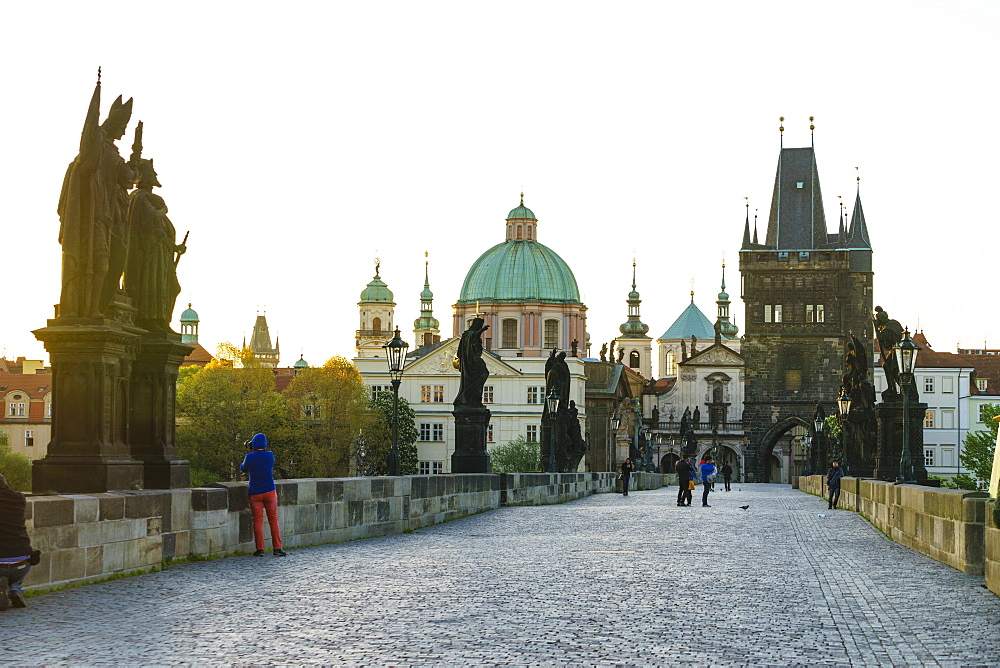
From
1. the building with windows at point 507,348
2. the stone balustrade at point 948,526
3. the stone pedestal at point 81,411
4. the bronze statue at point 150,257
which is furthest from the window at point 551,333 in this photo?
the stone pedestal at point 81,411

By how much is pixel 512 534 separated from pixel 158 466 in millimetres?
6165

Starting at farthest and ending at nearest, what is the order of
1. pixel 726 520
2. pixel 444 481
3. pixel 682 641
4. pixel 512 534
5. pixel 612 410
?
pixel 612 410 → pixel 726 520 → pixel 444 481 → pixel 512 534 → pixel 682 641

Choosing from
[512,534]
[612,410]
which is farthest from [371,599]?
[612,410]

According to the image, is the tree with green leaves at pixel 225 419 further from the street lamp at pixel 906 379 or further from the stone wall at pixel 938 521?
the stone wall at pixel 938 521

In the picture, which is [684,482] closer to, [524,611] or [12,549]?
[524,611]

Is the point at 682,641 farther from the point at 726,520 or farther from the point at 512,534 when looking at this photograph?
the point at 726,520

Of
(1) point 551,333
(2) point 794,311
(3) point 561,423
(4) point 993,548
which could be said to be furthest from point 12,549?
(1) point 551,333

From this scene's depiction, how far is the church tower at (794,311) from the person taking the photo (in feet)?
404

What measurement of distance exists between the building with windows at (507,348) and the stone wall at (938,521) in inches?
3790

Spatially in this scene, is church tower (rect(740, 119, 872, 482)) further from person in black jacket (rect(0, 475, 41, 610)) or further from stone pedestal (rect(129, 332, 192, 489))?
person in black jacket (rect(0, 475, 41, 610))

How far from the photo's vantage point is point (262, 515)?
50.2 feet

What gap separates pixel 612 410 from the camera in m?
138

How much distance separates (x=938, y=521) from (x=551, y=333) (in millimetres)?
119353

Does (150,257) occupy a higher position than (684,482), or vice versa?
(150,257)
